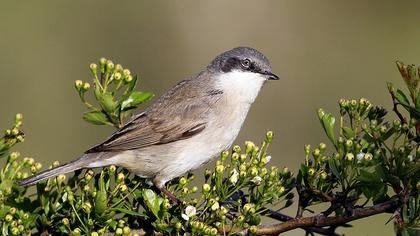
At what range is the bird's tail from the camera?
3.97 m

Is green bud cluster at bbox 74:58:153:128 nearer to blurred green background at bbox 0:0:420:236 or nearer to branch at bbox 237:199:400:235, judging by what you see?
branch at bbox 237:199:400:235

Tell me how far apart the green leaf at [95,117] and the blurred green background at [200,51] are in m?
4.10

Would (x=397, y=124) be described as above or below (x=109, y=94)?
below

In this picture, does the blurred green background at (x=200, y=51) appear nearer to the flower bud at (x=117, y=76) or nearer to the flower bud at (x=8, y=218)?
the flower bud at (x=117, y=76)

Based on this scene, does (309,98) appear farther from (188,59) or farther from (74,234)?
(74,234)

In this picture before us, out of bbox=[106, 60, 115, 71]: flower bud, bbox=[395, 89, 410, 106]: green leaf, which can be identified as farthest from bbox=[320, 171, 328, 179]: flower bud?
bbox=[106, 60, 115, 71]: flower bud

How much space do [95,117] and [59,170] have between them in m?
0.40

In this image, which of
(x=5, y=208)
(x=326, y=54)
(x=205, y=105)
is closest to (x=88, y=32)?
(x=326, y=54)

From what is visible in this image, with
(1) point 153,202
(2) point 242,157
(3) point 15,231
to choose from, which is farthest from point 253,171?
(3) point 15,231

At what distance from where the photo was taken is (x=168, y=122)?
18.0ft

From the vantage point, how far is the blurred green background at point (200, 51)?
9148 mm

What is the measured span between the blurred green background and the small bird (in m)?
2.91

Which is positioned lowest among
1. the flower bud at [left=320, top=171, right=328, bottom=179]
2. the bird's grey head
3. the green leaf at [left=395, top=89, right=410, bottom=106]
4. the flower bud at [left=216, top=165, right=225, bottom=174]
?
the flower bud at [left=320, top=171, right=328, bottom=179]

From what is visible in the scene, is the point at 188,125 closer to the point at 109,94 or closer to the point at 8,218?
the point at 109,94
